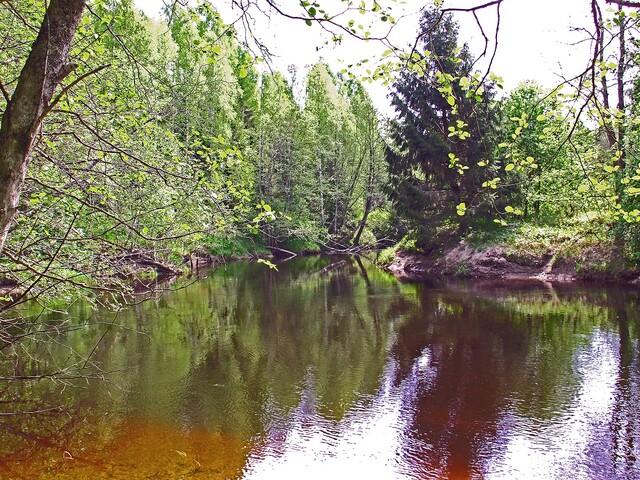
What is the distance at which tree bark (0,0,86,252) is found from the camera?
6.82 ft

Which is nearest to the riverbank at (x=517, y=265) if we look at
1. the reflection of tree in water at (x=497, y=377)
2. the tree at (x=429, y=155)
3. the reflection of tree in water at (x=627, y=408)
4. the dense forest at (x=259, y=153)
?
the dense forest at (x=259, y=153)

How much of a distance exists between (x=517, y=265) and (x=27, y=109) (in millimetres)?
21974

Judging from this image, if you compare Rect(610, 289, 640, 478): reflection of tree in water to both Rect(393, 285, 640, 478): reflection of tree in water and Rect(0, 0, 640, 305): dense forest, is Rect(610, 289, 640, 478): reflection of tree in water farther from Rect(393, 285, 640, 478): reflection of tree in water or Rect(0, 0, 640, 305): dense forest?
Rect(0, 0, 640, 305): dense forest

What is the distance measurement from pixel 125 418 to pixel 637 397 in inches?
308

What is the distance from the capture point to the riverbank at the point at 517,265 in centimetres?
1867

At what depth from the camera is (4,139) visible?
6.82ft

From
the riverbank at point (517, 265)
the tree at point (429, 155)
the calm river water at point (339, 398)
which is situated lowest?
the calm river water at point (339, 398)

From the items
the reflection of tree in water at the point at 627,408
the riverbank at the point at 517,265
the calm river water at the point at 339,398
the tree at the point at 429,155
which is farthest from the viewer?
the tree at the point at 429,155

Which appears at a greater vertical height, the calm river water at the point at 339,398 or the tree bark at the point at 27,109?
the tree bark at the point at 27,109

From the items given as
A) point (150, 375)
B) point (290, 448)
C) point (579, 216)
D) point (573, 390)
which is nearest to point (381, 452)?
point (290, 448)

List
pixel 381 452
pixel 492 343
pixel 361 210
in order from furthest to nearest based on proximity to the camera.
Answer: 1. pixel 361 210
2. pixel 492 343
3. pixel 381 452

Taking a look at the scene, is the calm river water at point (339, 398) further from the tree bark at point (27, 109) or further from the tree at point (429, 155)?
the tree at point (429, 155)

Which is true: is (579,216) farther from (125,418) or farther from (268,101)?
(268,101)

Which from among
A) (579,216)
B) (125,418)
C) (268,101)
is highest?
(268,101)
